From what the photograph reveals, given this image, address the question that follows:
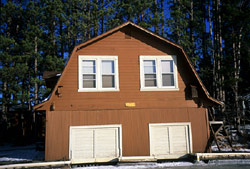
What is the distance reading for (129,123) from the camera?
1053cm

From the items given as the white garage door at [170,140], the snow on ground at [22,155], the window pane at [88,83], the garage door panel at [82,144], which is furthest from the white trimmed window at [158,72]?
the snow on ground at [22,155]

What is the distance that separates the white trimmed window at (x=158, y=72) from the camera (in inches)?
433

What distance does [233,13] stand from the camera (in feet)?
63.7

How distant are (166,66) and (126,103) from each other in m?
3.00

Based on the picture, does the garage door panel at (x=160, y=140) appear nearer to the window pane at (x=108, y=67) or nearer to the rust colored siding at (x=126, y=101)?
the rust colored siding at (x=126, y=101)

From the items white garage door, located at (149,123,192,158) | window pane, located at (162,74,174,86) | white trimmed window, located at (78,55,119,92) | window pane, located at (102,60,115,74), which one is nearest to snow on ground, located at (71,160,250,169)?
white garage door, located at (149,123,192,158)

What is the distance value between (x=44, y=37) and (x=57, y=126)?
17.1 metres

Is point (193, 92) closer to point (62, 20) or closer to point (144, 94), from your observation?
point (144, 94)

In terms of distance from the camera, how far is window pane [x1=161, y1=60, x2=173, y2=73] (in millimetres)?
11250

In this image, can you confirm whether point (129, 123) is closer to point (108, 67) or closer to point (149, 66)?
point (108, 67)

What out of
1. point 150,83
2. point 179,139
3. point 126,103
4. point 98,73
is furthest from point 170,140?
point 98,73

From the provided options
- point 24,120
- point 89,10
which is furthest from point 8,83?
point 89,10

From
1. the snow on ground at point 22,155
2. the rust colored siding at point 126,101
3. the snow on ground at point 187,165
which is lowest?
the snow on ground at point 22,155

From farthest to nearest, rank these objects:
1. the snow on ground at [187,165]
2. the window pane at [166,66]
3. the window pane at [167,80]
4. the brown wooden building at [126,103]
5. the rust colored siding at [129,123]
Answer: the window pane at [166,66], the window pane at [167,80], the brown wooden building at [126,103], the rust colored siding at [129,123], the snow on ground at [187,165]
